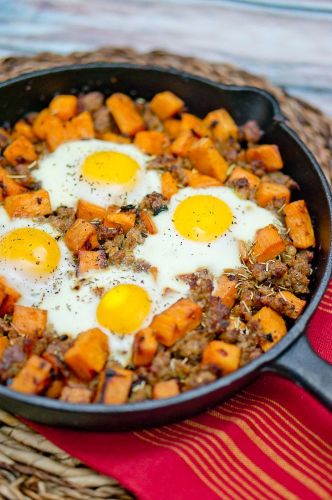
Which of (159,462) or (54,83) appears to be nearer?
(159,462)

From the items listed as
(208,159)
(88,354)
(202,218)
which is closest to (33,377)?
(88,354)

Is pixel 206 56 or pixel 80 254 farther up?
pixel 206 56

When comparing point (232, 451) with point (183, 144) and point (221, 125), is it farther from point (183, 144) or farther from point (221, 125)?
point (221, 125)

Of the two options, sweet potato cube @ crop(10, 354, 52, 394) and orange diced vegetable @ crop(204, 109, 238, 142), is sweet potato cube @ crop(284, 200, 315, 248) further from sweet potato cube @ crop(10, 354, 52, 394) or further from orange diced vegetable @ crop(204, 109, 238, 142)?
sweet potato cube @ crop(10, 354, 52, 394)

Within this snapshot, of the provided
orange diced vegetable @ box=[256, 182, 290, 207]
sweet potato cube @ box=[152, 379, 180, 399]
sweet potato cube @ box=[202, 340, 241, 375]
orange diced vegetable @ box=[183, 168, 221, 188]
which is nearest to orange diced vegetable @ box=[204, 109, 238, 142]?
orange diced vegetable @ box=[183, 168, 221, 188]

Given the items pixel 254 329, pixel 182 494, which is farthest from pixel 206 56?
pixel 182 494

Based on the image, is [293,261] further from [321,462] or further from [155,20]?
[155,20]

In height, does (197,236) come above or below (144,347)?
above
